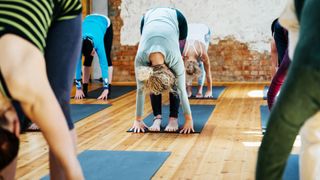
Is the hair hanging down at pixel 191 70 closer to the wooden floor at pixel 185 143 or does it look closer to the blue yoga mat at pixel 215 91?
the wooden floor at pixel 185 143

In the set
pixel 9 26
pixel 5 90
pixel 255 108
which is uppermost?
pixel 9 26

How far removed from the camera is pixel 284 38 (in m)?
3.55

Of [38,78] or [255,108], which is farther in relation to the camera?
[255,108]

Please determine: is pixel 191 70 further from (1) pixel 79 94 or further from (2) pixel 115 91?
(2) pixel 115 91

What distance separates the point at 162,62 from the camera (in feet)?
11.3

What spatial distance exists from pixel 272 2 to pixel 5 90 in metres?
6.99

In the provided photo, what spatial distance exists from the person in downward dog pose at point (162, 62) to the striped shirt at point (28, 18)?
203 centimetres

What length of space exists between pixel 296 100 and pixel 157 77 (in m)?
2.32

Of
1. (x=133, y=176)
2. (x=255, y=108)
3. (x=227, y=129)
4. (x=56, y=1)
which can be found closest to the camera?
(x=56, y=1)

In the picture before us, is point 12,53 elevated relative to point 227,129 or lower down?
elevated

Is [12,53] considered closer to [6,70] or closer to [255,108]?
[6,70]

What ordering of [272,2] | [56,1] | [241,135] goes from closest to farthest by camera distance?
1. [56,1]
2. [241,135]
3. [272,2]

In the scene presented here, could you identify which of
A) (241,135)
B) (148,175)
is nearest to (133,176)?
(148,175)

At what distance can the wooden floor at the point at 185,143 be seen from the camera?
2.80 m
